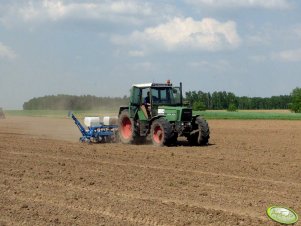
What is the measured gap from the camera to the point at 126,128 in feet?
57.3

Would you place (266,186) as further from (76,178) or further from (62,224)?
(62,224)

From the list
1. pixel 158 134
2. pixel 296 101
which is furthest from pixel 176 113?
pixel 296 101

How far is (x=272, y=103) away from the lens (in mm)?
111750

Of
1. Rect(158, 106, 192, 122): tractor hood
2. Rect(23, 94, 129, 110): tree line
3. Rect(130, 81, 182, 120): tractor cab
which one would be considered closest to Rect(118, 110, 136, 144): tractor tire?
Rect(130, 81, 182, 120): tractor cab

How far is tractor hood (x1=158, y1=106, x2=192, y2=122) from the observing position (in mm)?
15641

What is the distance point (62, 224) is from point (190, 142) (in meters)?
10.5

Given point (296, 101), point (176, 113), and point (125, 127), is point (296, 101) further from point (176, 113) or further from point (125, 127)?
point (176, 113)

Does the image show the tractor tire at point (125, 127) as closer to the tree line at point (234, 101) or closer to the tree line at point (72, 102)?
the tree line at point (72, 102)

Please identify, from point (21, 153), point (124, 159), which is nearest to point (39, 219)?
point (124, 159)

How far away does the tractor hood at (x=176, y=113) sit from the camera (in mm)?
15641

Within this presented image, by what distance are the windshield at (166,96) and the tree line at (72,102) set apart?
9.75 feet

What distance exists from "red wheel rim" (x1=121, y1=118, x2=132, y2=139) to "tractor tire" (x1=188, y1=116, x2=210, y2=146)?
2.14 metres

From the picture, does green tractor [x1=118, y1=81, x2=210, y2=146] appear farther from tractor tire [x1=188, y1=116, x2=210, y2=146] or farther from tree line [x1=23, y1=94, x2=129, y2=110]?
tree line [x1=23, y1=94, x2=129, y2=110]

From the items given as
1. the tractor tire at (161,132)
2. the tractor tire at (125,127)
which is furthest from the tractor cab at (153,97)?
the tractor tire at (125,127)
